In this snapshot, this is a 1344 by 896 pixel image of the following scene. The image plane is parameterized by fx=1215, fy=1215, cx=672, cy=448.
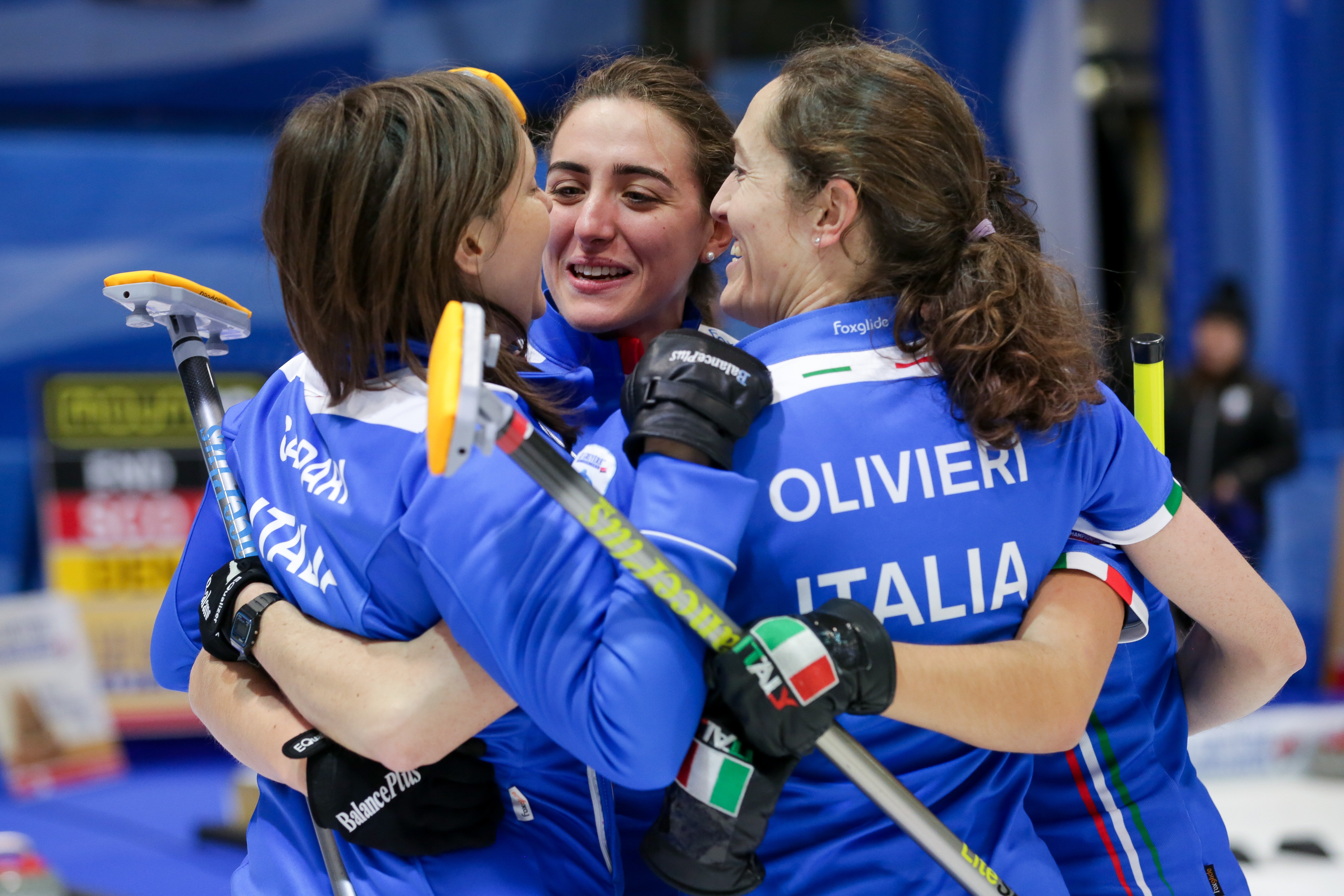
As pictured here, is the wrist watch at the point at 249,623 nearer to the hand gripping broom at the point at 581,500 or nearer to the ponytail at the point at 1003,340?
the hand gripping broom at the point at 581,500

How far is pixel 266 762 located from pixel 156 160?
446 cm

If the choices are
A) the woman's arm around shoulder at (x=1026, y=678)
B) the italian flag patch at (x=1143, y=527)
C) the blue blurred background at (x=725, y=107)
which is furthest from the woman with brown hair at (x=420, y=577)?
the blue blurred background at (x=725, y=107)

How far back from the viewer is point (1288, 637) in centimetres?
168

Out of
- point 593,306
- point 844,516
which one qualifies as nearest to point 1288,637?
point 844,516

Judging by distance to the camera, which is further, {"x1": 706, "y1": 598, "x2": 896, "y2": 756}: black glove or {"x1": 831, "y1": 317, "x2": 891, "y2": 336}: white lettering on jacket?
{"x1": 831, "y1": 317, "x2": 891, "y2": 336}: white lettering on jacket

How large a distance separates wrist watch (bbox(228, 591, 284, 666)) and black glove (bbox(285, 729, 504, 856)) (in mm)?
134

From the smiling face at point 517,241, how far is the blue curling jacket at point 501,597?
18cm

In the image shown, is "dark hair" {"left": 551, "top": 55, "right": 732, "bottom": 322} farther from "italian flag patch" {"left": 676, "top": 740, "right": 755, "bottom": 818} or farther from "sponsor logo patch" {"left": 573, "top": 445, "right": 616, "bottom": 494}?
"italian flag patch" {"left": 676, "top": 740, "right": 755, "bottom": 818}

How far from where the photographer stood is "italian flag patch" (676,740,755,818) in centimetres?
126

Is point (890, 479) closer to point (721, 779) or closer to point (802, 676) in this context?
point (802, 676)

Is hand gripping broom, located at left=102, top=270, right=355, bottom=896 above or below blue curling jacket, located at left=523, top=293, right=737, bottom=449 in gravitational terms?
above

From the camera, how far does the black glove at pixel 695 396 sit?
125 centimetres

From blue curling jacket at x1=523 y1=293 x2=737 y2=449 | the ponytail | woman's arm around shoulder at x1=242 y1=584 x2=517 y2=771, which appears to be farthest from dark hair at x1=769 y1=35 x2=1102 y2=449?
woman's arm around shoulder at x1=242 y1=584 x2=517 y2=771

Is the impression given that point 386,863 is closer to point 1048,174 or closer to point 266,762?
point 266,762
